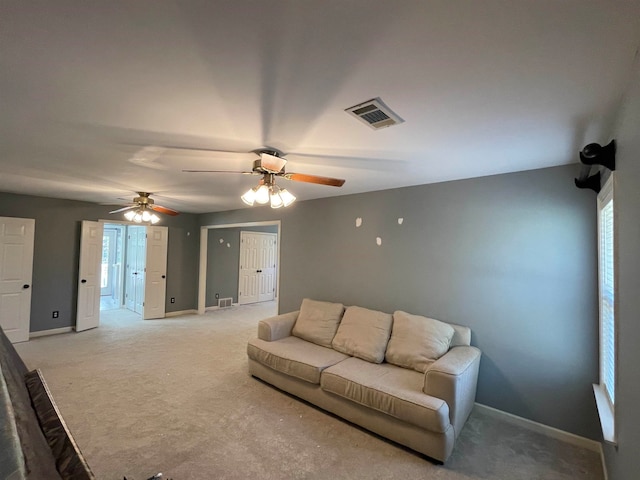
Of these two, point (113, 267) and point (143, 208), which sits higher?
point (143, 208)

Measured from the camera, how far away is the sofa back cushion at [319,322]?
3.55 metres

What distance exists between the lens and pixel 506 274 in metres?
2.82

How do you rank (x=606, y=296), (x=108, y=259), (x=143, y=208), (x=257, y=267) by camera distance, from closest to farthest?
(x=606, y=296), (x=143, y=208), (x=257, y=267), (x=108, y=259)

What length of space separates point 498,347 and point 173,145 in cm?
340

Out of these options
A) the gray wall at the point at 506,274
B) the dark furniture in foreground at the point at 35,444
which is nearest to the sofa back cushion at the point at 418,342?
the gray wall at the point at 506,274

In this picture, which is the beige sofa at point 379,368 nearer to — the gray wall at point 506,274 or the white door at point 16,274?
the gray wall at point 506,274

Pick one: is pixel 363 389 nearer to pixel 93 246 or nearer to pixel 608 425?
pixel 608 425

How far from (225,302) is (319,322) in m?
4.37

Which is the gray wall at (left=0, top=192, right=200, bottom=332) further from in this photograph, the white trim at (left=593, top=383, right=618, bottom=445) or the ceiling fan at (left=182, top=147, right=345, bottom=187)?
the white trim at (left=593, top=383, right=618, bottom=445)

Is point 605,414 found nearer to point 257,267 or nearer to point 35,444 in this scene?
point 35,444

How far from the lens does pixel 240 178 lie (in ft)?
10.7

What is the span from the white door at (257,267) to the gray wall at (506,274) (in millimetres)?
4477

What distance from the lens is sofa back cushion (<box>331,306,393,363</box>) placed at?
3.07 m

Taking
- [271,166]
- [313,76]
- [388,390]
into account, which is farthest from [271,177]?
[388,390]
